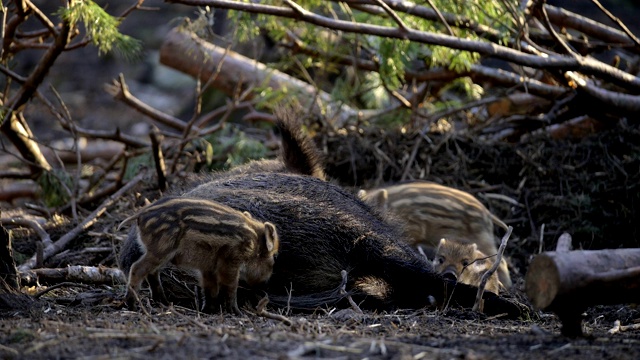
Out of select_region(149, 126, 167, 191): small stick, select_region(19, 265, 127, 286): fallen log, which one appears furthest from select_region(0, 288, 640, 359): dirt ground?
select_region(149, 126, 167, 191): small stick

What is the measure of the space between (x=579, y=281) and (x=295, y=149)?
3.17 m

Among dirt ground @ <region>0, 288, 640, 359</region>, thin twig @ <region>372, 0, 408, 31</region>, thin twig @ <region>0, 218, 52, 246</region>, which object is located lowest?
thin twig @ <region>0, 218, 52, 246</region>

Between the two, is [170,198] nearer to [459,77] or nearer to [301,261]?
[301,261]

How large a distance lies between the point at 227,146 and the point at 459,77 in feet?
7.53

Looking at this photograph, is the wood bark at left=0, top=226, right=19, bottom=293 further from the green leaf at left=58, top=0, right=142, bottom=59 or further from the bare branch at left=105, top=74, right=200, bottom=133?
the bare branch at left=105, top=74, right=200, bottom=133

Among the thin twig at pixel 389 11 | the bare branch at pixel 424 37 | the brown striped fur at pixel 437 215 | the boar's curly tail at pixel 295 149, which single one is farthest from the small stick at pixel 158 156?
the thin twig at pixel 389 11

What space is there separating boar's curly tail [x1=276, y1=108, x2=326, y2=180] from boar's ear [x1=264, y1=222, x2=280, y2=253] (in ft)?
5.61

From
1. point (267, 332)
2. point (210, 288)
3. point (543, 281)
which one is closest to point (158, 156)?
point (210, 288)

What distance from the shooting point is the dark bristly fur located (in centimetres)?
470

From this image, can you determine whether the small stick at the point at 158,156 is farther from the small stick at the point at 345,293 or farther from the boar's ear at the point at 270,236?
the small stick at the point at 345,293

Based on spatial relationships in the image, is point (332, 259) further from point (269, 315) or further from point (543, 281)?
point (543, 281)

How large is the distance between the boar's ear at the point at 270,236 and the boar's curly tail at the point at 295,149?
1.71 metres

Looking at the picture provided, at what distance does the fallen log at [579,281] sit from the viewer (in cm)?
321

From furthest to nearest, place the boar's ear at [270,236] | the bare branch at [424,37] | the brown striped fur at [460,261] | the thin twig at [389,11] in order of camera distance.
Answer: the brown striped fur at [460,261]
the thin twig at [389,11]
the bare branch at [424,37]
the boar's ear at [270,236]
